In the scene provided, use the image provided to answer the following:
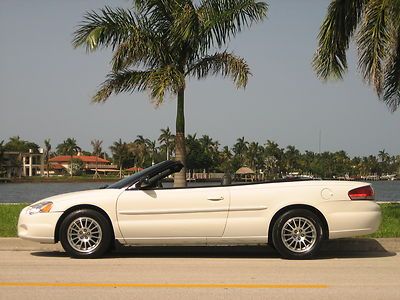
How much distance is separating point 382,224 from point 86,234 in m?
6.02

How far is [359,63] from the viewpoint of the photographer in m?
14.0

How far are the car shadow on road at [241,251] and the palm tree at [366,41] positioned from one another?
538 centimetres

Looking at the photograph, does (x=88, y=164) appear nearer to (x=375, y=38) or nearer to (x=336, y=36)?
(x=336, y=36)

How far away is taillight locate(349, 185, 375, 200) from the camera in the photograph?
7.99m

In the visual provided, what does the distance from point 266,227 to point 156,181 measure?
1.67 meters

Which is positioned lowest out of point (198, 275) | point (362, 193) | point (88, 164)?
point (198, 275)

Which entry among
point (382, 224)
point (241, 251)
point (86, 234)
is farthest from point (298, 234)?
point (382, 224)

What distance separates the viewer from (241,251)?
882 cm

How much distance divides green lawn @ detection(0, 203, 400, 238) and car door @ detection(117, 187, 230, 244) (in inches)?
118

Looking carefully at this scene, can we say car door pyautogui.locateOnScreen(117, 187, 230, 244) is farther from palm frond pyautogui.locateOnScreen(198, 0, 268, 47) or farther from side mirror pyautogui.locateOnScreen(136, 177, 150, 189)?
palm frond pyautogui.locateOnScreen(198, 0, 268, 47)

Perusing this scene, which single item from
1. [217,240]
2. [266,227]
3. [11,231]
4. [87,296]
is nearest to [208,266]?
[217,240]

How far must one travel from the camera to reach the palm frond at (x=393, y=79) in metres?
14.0

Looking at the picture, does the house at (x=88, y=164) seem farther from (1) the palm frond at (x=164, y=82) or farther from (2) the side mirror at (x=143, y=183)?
(2) the side mirror at (x=143, y=183)

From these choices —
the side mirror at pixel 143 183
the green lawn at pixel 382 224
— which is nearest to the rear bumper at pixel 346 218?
the green lawn at pixel 382 224
